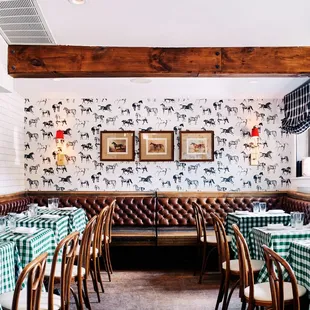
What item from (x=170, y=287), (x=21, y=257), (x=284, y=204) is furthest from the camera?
(x=284, y=204)

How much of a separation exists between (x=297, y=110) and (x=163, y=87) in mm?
2096

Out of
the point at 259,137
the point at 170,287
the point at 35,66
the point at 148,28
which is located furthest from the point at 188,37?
the point at 259,137

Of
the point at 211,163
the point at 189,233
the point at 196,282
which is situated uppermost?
the point at 211,163

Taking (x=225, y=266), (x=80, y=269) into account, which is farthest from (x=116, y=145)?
(x=80, y=269)

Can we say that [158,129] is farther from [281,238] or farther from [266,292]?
[266,292]

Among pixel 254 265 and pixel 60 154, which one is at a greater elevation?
pixel 60 154

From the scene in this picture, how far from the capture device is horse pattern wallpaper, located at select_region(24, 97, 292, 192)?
7844 millimetres

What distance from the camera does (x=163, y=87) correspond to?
7.04 metres

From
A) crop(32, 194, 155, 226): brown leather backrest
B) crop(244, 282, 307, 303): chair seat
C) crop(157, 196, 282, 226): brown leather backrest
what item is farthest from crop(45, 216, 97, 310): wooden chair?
crop(157, 196, 282, 226): brown leather backrest

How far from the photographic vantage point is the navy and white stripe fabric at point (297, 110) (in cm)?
658

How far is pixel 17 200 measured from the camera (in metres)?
6.89

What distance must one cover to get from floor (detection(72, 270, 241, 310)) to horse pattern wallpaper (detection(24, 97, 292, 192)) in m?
2.00

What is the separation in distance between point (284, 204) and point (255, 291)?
4166mm

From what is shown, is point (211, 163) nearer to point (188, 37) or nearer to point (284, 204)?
point (284, 204)
